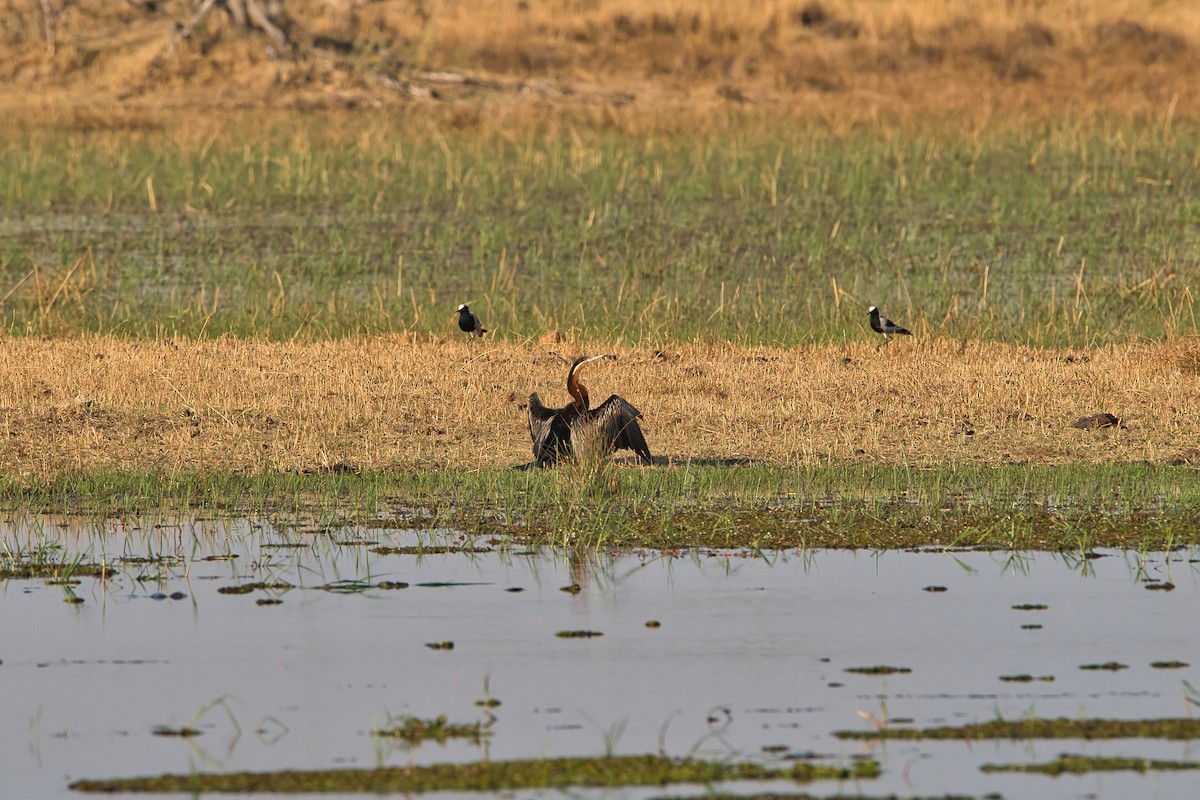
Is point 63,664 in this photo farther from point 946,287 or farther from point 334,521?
point 946,287

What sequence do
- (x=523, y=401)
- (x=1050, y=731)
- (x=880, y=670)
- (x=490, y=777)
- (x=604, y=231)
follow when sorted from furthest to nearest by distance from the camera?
(x=604, y=231) < (x=523, y=401) < (x=880, y=670) < (x=1050, y=731) < (x=490, y=777)

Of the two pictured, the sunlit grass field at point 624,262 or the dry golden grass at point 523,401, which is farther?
the dry golden grass at point 523,401

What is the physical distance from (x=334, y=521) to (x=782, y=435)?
3122 mm

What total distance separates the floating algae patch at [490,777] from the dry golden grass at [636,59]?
744 inches

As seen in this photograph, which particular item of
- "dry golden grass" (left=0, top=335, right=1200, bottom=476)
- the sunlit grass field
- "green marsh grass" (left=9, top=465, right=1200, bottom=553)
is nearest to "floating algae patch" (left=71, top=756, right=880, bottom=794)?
"green marsh grass" (left=9, top=465, right=1200, bottom=553)

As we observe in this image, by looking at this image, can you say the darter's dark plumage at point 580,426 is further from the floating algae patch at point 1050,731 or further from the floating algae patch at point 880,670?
the floating algae patch at point 1050,731

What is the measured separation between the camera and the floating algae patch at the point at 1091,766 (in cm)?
500

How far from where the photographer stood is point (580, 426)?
9.51m

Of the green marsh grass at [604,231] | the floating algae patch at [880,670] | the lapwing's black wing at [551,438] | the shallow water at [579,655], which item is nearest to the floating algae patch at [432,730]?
the shallow water at [579,655]

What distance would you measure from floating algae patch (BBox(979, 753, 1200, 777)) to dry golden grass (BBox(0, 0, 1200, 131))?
62.0 feet

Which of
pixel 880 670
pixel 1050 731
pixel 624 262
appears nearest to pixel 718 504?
pixel 880 670

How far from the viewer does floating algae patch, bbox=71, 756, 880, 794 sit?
4883 mm

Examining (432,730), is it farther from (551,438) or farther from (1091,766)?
(551,438)

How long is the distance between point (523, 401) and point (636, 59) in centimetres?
1752
